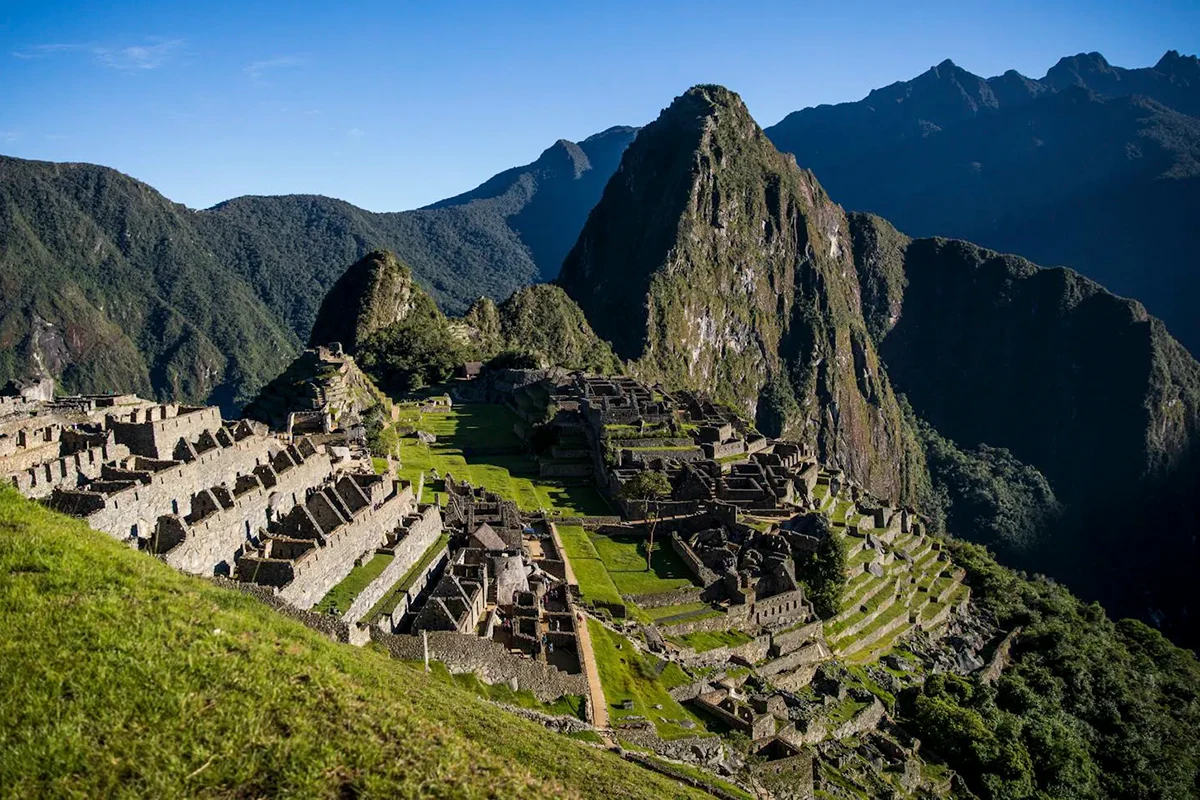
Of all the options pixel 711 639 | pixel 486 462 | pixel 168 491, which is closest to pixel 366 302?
pixel 486 462

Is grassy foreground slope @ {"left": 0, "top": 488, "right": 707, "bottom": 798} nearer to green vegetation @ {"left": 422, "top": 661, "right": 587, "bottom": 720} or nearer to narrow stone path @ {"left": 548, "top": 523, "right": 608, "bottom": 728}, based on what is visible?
green vegetation @ {"left": 422, "top": 661, "right": 587, "bottom": 720}

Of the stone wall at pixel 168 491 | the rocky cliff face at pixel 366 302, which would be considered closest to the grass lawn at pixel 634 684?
the stone wall at pixel 168 491

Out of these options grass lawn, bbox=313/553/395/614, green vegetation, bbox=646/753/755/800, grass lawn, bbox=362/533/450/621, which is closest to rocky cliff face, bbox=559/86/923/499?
grass lawn, bbox=362/533/450/621

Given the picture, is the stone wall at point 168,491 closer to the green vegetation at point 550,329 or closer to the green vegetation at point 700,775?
the green vegetation at point 700,775

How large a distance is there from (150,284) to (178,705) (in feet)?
499

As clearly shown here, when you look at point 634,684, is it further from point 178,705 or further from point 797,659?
point 178,705

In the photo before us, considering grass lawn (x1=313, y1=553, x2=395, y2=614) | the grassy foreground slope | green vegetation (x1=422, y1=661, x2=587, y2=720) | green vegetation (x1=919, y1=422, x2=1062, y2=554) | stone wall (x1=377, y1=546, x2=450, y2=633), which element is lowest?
green vegetation (x1=919, y1=422, x2=1062, y2=554)

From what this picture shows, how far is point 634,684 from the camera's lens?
25.6 m

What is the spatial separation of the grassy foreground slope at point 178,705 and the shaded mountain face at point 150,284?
115981 millimetres

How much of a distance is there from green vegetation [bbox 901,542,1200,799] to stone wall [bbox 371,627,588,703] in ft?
60.7

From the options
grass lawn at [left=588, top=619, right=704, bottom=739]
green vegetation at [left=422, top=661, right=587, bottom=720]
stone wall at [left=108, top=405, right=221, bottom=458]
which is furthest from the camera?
stone wall at [left=108, top=405, right=221, bottom=458]

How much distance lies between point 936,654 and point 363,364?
59.4 m

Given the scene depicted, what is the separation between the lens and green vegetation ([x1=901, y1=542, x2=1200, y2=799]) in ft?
112

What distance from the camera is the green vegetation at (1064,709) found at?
1344 inches
